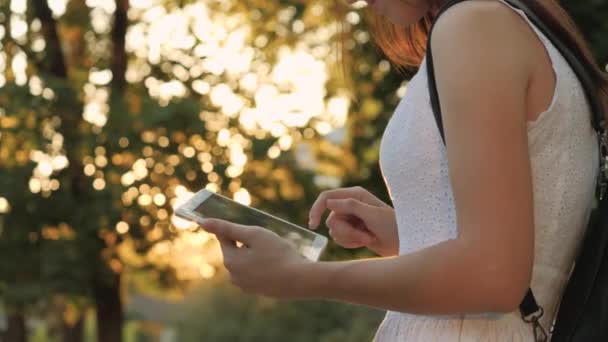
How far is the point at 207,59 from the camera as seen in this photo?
10688 millimetres

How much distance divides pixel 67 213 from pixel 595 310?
9.57 meters

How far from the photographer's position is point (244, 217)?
1.68 metres

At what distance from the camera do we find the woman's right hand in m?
1.84

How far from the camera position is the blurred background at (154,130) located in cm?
1034

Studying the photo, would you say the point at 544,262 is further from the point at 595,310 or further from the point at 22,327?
the point at 22,327

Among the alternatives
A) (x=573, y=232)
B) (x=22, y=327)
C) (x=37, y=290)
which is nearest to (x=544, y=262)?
(x=573, y=232)

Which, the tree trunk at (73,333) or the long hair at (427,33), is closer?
the long hair at (427,33)

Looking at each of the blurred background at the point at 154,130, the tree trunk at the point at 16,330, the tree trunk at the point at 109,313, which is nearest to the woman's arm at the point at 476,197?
the blurred background at the point at 154,130

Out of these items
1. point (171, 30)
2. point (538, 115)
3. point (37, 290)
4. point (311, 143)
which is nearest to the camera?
point (538, 115)

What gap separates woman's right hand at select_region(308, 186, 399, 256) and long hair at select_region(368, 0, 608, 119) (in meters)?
0.25

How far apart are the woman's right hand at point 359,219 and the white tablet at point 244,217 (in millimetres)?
170

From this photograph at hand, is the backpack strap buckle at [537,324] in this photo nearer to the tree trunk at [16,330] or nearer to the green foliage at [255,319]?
the tree trunk at [16,330]

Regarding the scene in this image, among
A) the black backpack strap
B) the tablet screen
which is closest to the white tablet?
the tablet screen

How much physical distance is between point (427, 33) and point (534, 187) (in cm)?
37
